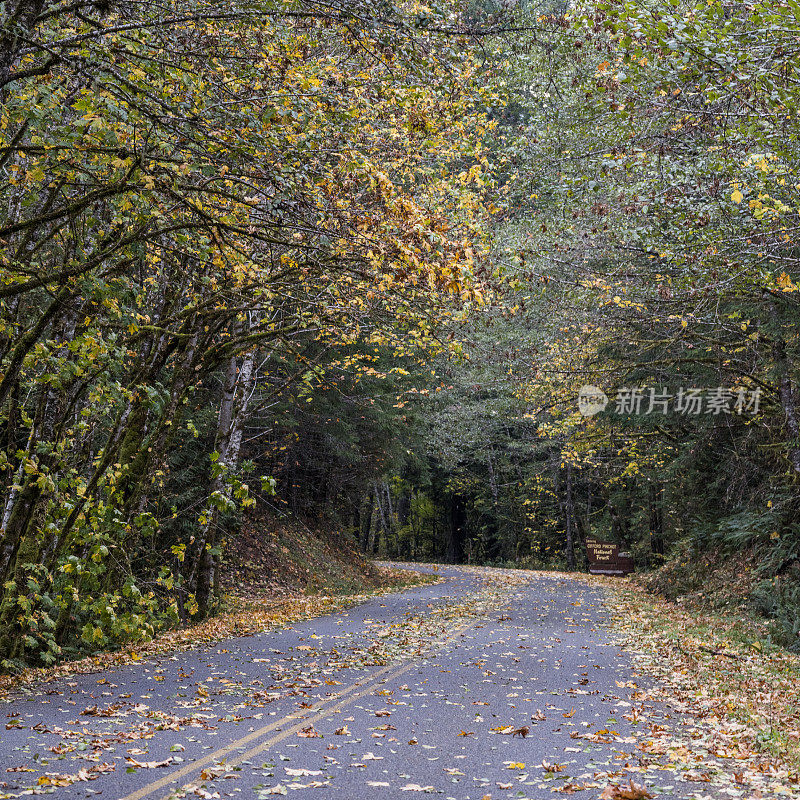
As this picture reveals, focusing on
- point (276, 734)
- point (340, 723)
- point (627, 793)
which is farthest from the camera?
point (340, 723)

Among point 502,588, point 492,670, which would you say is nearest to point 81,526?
point 492,670

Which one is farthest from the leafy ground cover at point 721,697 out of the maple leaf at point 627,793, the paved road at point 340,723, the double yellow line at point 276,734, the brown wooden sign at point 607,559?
the brown wooden sign at point 607,559

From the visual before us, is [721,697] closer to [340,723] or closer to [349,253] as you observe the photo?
[340,723]

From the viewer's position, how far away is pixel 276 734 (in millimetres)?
6969

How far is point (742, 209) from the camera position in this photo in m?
11.6

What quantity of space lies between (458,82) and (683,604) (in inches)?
587

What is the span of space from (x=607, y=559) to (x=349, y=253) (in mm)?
26145

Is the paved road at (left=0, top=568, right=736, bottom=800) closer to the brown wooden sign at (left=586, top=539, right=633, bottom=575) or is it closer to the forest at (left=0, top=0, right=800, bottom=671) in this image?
the forest at (left=0, top=0, right=800, bottom=671)

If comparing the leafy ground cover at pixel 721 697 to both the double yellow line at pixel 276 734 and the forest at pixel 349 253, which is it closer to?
the forest at pixel 349 253

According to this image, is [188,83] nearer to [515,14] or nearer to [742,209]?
[515,14]

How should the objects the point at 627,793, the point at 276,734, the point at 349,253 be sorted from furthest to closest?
1. the point at 349,253
2. the point at 276,734
3. the point at 627,793

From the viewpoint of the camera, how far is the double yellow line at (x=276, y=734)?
559 cm

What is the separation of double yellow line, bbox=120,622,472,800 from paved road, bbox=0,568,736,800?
0.02 m

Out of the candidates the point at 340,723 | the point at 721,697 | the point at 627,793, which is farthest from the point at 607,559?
the point at 627,793
